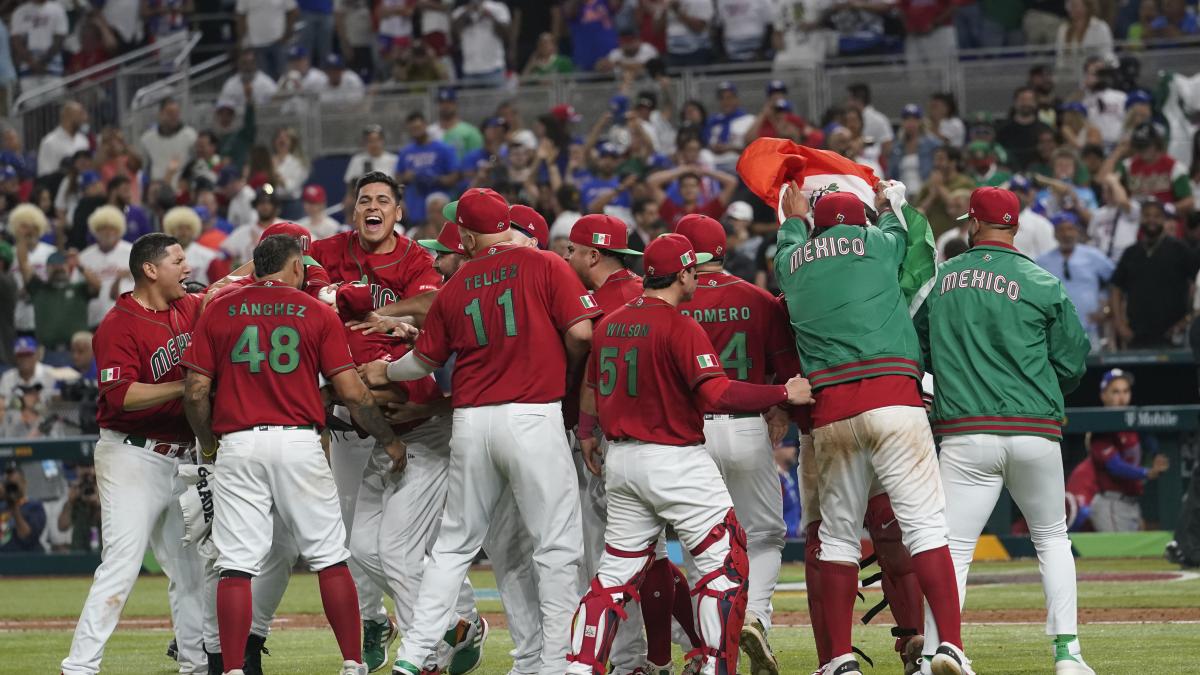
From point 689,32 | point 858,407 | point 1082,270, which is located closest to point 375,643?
point 858,407

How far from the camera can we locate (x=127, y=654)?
1085cm

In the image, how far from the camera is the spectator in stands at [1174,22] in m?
20.3

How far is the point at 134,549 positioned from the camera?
903 cm

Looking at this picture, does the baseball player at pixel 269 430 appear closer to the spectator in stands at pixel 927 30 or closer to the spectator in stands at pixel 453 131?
the spectator in stands at pixel 453 131

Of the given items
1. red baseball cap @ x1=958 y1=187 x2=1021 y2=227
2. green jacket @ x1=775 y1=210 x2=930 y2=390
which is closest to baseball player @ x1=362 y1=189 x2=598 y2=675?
green jacket @ x1=775 y1=210 x2=930 y2=390

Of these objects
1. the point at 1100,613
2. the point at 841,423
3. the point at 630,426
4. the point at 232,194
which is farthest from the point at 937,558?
the point at 232,194

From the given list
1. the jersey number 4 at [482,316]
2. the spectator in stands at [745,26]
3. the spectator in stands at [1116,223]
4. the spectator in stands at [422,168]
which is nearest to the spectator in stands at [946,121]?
the spectator in stands at [1116,223]

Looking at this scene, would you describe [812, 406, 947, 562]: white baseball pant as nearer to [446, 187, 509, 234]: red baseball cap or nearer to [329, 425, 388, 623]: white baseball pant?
[446, 187, 509, 234]: red baseball cap

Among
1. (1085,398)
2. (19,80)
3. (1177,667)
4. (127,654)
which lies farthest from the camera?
(19,80)

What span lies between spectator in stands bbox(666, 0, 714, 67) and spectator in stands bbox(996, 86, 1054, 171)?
444 centimetres

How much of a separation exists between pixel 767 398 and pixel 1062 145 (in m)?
11.2

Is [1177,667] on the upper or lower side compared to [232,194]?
lower

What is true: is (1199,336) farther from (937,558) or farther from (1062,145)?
(937,558)

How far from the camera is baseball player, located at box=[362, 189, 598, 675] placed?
26.9ft
